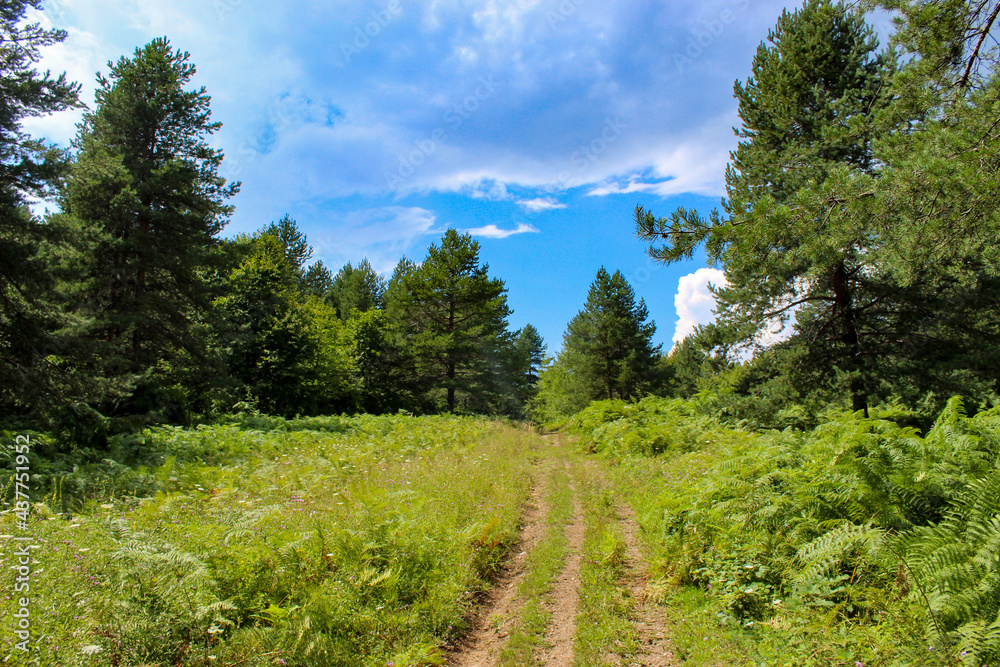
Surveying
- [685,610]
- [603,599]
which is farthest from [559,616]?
[685,610]

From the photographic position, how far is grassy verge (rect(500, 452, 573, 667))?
3719 millimetres

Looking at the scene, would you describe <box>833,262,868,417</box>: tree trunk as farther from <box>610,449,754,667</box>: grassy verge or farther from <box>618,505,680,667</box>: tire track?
<box>618,505,680,667</box>: tire track

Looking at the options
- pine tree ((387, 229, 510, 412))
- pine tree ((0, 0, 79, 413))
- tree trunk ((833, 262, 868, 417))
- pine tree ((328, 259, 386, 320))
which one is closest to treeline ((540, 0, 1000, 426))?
tree trunk ((833, 262, 868, 417))

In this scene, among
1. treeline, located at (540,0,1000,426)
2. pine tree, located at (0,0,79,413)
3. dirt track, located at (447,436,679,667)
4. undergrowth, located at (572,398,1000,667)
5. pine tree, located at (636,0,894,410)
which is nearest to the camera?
undergrowth, located at (572,398,1000,667)

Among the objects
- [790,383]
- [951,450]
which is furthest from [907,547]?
[790,383]

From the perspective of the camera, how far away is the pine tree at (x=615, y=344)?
30000mm

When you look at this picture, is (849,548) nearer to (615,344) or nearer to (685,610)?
(685,610)

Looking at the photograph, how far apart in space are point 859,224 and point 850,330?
9.13 m

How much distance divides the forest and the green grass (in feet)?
0.09

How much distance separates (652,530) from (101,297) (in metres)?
17.7

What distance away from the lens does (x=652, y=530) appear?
19.5 feet

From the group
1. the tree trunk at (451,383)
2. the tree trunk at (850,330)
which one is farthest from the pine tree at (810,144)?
the tree trunk at (451,383)

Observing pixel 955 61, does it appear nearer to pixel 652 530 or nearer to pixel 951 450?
pixel 951 450

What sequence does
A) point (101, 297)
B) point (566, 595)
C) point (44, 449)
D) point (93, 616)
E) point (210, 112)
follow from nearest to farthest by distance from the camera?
point (93, 616), point (566, 595), point (44, 449), point (101, 297), point (210, 112)
